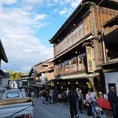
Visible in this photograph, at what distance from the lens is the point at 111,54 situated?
1287cm

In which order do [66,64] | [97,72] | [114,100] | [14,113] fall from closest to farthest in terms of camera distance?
[14,113] → [114,100] → [97,72] → [66,64]

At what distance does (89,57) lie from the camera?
38.6 ft

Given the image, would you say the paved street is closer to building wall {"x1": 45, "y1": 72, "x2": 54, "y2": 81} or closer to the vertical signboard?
the vertical signboard

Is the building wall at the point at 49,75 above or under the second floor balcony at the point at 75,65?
under

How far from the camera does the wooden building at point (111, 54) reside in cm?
949

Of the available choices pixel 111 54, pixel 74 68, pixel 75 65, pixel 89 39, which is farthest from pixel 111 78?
pixel 74 68

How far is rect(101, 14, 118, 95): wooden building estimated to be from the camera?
949cm

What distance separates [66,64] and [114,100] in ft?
38.4

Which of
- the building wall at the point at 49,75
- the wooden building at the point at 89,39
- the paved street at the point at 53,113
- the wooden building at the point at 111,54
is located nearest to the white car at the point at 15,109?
the paved street at the point at 53,113

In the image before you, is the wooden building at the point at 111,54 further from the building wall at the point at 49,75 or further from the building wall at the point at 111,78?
the building wall at the point at 49,75

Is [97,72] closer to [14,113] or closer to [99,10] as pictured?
[99,10]

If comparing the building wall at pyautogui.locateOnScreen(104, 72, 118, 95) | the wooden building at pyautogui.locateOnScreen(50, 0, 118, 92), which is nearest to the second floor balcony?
the wooden building at pyautogui.locateOnScreen(50, 0, 118, 92)

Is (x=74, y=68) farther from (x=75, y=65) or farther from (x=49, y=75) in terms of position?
(x=49, y=75)

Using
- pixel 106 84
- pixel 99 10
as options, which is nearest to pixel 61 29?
pixel 99 10
